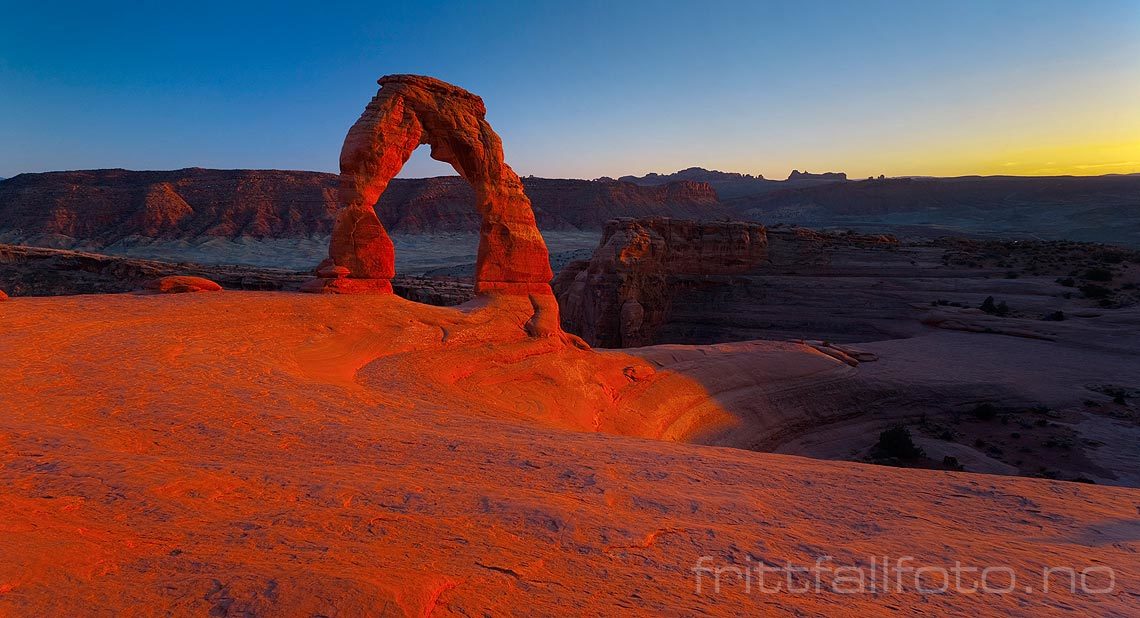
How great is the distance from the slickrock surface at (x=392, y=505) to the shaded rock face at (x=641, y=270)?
1781 cm

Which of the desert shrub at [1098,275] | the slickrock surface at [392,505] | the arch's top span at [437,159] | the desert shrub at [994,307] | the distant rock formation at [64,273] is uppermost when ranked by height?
the arch's top span at [437,159]

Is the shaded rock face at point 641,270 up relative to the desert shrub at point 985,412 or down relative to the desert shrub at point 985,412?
up

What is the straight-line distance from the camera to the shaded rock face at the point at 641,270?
26.3 m

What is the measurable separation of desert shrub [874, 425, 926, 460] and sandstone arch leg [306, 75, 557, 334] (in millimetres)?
8333

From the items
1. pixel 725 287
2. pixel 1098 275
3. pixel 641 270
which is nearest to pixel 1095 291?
pixel 1098 275

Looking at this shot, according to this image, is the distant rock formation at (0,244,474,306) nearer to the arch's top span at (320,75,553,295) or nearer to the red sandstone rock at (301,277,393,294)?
the arch's top span at (320,75,553,295)

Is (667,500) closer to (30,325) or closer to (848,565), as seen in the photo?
(848,565)

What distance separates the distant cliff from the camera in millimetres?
74562

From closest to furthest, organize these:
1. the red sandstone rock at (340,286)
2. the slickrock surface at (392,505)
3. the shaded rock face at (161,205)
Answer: the slickrock surface at (392,505)
the red sandstone rock at (340,286)
the shaded rock face at (161,205)

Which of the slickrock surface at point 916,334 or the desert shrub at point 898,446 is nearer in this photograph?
the desert shrub at point 898,446

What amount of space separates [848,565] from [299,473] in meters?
3.93

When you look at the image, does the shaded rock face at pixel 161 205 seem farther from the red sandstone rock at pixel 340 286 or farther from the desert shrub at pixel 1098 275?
the desert shrub at pixel 1098 275

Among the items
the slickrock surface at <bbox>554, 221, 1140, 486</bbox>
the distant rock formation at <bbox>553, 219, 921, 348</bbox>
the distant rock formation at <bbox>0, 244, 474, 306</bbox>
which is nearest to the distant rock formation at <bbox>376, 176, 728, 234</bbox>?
the distant rock formation at <bbox>553, 219, 921, 348</bbox>

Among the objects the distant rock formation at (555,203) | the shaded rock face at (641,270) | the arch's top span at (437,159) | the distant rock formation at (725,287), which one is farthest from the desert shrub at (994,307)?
the distant rock formation at (555,203)
